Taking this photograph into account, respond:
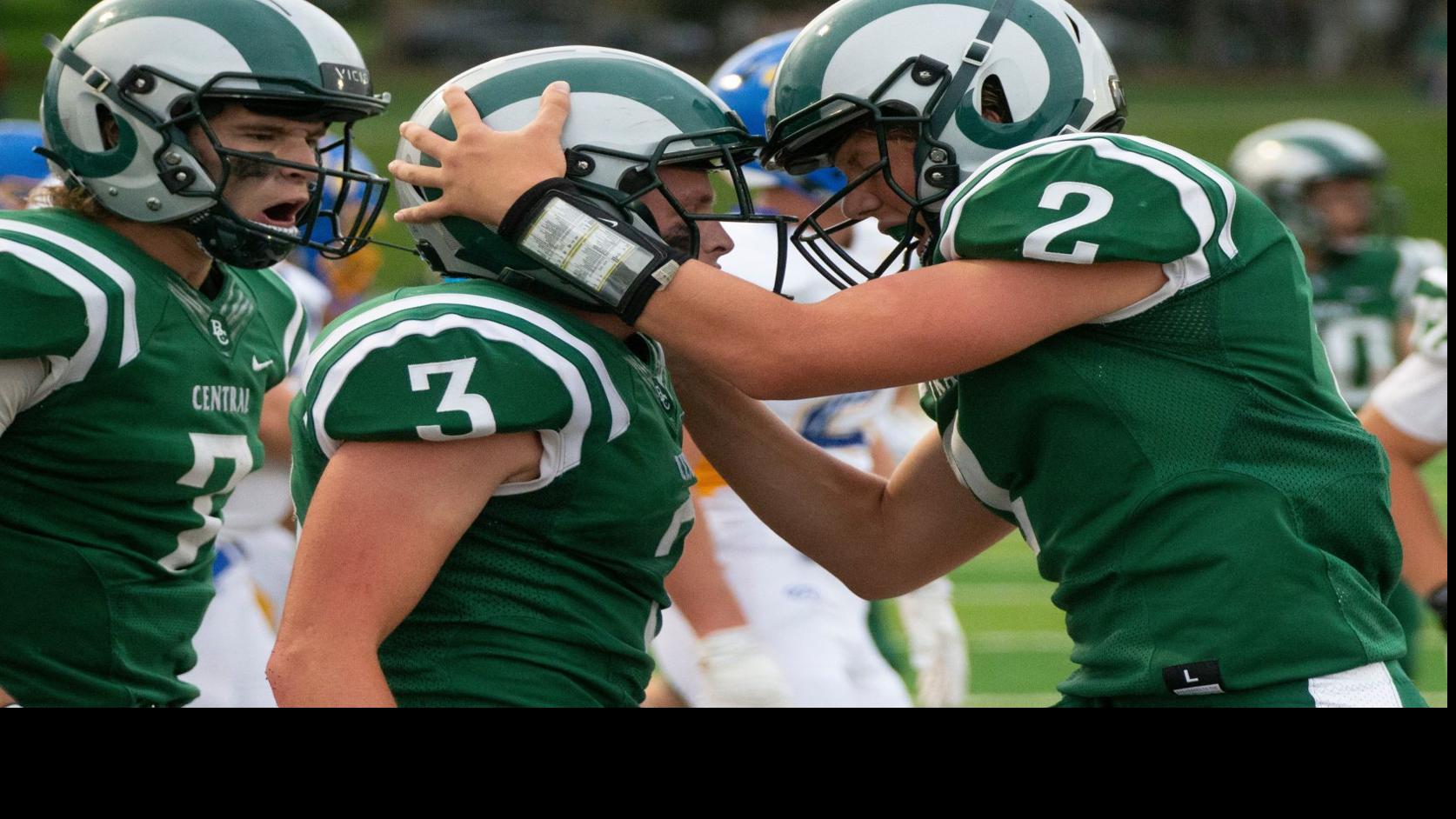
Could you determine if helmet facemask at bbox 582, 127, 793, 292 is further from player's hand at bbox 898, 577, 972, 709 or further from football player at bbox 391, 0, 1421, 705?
player's hand at bbox 898, 577, 972, 709

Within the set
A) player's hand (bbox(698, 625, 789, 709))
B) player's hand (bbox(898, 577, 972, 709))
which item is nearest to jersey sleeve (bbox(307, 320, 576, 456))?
player's hand (bbox(698, 625, 789, 709))

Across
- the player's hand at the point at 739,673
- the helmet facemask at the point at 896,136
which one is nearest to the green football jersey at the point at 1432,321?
the player's hand at the point at 739,673

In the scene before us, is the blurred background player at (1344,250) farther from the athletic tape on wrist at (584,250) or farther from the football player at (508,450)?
the athletic tape on wrist at (584,250)

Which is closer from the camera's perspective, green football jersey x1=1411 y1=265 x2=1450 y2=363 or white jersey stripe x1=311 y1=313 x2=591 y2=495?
white jersey stripe x1=311 y1=313 x2=591 y2=495

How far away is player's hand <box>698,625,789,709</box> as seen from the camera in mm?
3578

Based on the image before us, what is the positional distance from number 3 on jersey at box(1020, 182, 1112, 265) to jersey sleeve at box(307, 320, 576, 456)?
0.60 m

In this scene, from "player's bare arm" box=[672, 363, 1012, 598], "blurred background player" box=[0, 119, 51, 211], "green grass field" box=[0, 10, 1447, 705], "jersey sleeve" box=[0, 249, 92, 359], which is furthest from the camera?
"green grass field" box=[0, 10, 1447, 705]

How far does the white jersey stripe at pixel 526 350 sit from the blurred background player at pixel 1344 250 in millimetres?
5864

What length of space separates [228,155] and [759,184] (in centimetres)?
208

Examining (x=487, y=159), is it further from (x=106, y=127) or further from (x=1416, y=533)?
(x=1416, y=533)

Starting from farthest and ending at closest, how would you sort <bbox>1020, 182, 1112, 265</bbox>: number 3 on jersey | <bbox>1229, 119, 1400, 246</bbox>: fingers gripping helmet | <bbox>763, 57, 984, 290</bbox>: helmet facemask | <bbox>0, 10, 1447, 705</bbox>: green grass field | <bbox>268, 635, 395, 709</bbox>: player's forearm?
<bbox>0, 10, 1447, 705</bbox>: green grass field < <bbox>1229, 119, 1400, 246</bbox>: fingers gripping helmet < <bbox>763, 57, 984, 290</bbox>: helmet facemask < <bbox>1020, 182, 1112, 265</bbox>: number 3 on jersey < <bbox>268, 635, 395, 709</bbox>: player's forearm

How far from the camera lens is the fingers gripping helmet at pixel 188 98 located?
288 cm

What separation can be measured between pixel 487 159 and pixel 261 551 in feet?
10.5
